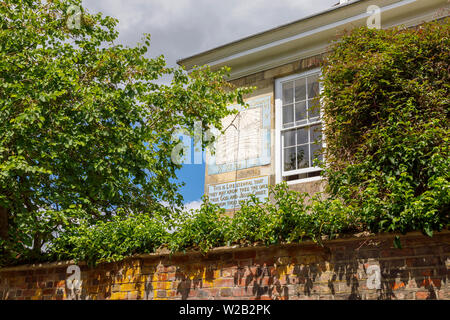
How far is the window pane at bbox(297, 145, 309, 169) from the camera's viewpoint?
8570 mm

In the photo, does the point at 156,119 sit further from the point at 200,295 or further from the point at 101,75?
the point at 200,295

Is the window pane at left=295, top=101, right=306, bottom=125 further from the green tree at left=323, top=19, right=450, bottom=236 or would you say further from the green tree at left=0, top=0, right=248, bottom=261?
the green tree at left=323, top=19, right=450, bottom=236

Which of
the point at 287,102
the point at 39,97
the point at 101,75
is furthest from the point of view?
the point at 101,75

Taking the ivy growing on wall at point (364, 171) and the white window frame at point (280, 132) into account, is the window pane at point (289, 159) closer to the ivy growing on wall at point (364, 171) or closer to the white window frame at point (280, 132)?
the white window frame at point (280, 132)

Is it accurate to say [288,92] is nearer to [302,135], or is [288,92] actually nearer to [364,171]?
[302,135]

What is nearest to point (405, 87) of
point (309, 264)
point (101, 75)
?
point (309, 264)

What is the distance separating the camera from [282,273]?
4.52 m

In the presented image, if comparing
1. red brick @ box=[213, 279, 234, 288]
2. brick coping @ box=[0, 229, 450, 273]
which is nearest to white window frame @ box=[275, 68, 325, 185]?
brick coping @ box=[0, 229, 450, 273]

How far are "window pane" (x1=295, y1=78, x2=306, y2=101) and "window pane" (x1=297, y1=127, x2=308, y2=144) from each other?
2.30 ft

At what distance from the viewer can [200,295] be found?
4922mm

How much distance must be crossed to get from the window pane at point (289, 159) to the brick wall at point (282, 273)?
13.4ft

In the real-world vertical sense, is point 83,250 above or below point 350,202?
below

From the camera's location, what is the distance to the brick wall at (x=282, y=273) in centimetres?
384
